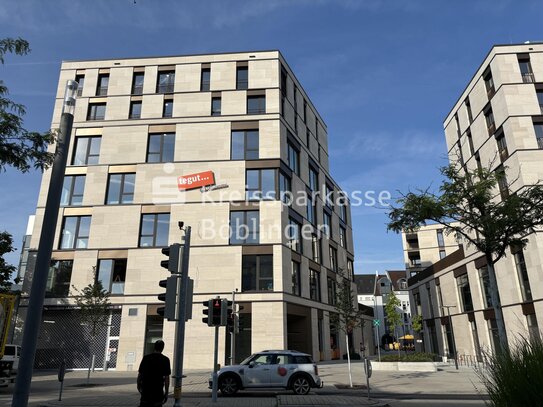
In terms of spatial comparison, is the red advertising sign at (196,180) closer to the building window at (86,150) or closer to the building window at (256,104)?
the building window at (256,104)

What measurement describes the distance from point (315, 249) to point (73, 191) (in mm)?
22717

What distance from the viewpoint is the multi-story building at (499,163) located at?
28.6 metres

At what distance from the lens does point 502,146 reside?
33.0m

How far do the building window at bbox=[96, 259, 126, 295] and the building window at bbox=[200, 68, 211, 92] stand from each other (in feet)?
54.4

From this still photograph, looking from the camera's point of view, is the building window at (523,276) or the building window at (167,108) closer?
the building window at (523,276)

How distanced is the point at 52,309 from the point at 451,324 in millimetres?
34776

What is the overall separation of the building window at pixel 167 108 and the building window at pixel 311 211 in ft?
49.8

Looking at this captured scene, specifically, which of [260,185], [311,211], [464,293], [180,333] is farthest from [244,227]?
[180,333]

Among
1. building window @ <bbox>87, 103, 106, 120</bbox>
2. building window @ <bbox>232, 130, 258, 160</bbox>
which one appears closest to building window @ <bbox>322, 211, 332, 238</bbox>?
building window @ <bbox>232, 130, 258, 160</bbox>

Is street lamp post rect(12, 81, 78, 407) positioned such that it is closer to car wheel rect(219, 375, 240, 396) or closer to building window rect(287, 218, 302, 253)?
car wheel rect(219, 375, 240, 396)

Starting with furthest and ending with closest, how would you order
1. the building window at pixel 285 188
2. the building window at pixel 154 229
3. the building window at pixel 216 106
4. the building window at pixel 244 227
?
the building window at pixel 216 106 → the building window at pixel 285 188 → the building window at pixel 154 229 → the building window at pixel 244 227

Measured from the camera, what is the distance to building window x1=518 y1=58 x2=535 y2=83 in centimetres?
3266

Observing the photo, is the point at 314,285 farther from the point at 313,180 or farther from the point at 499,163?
the point at 499,163

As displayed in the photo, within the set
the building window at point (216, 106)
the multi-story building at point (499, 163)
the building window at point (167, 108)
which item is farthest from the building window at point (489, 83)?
the building window at point (167, 108)
